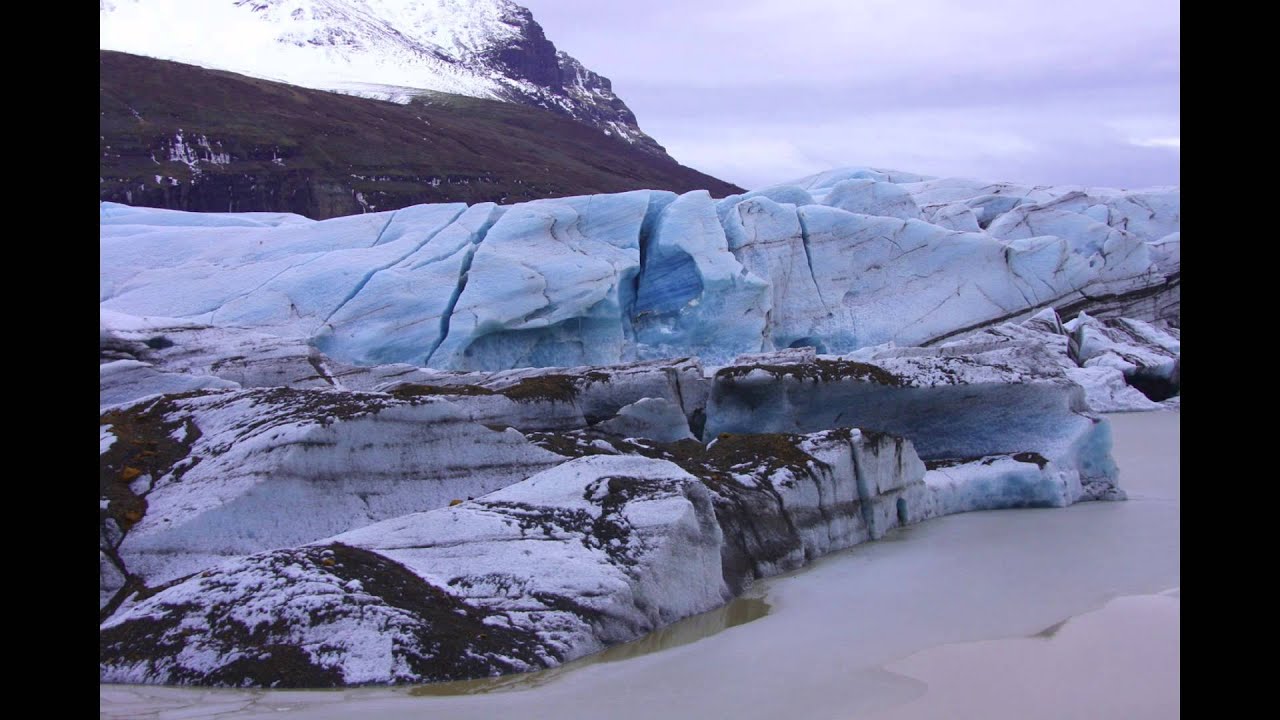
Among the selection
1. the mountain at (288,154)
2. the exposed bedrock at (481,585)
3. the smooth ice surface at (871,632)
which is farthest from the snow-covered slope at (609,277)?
the mountain at (288,154)

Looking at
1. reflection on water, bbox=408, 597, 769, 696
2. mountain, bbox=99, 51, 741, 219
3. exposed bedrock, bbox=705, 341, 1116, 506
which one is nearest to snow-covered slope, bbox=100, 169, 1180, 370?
exposed bedrock, bbox=705, 341, 1116, 506

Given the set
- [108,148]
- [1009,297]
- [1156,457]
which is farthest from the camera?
[108,148]

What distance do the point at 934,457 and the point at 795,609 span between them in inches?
153

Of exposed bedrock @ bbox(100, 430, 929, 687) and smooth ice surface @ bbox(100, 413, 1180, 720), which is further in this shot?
exposed bedrock @ bbox(100, 430, 929, 687)

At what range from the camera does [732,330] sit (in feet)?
48.2

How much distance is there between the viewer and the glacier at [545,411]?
4.55 meters

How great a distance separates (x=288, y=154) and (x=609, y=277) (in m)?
21.7

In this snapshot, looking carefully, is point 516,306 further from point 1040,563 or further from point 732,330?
point 1040,563

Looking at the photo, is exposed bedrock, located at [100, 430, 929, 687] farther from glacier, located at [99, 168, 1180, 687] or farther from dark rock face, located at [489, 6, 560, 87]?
dark rock face, located at [489, 6, 560, 87]

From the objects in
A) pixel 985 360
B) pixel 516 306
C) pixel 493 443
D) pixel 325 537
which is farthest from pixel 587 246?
pixel 325 537

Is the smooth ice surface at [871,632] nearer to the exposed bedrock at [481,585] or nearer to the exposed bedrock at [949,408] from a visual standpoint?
the exposed bedrock at [481,585]

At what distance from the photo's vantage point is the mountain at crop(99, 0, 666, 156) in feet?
182

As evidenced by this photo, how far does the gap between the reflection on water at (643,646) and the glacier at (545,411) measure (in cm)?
7

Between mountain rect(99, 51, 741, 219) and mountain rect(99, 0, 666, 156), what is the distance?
48.0ft
